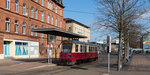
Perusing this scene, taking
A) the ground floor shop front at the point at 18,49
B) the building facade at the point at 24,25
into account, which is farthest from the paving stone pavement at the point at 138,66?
the ground floor shop front at the point at 18,49

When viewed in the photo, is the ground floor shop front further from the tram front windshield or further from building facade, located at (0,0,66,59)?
the tram front windshield

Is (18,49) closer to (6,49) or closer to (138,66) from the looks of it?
(6,49)

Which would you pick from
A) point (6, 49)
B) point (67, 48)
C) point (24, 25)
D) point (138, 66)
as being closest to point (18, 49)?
point (6, 49)

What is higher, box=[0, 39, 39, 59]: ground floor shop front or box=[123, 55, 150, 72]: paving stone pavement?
box=[0, 39, 39, 59]: ground floor shop front

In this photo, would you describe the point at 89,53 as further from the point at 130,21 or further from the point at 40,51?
the point at 40,51

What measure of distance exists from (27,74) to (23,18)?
72.8ft

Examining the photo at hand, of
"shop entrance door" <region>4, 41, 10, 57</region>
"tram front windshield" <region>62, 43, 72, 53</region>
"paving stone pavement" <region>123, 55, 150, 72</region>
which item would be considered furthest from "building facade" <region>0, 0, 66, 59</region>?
"paving stone pavement" <region>123, 55, 150, 72</region>

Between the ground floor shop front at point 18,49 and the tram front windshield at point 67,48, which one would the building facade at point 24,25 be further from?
the tram front windshield at point 67,48

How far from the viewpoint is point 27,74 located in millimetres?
13992

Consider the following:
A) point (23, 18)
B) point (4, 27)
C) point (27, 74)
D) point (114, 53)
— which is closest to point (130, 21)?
point (27, 74)

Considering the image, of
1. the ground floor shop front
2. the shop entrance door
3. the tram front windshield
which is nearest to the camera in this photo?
the tram front windshield

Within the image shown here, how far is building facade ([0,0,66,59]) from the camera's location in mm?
29297

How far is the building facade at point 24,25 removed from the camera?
2930 centimetres

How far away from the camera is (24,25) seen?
35.1 meters
